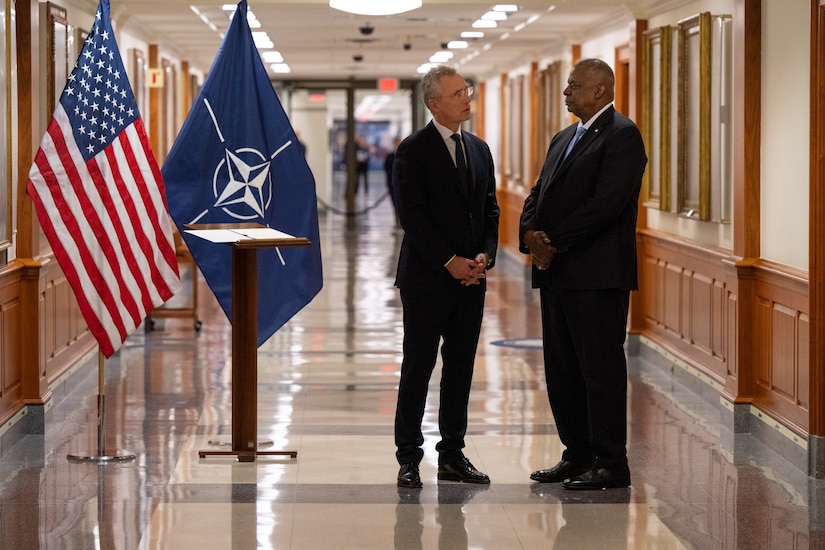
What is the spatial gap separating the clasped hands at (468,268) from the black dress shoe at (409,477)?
82 centimetres

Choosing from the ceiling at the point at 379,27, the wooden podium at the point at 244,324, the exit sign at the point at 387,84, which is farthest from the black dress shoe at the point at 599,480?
the exit sign at the point at 387,84

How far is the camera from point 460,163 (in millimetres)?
5254

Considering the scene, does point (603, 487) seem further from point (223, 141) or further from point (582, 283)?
point (223, 141)

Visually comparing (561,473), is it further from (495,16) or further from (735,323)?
(495,16)

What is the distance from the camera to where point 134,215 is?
5875 mm

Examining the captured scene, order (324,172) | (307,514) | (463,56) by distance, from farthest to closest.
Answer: (324,172), (463,56), (307,514)

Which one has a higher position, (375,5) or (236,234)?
(375,5)

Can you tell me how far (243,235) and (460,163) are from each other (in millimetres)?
1003

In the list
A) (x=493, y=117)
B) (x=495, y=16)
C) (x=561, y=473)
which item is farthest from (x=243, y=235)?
(x=493, y=117)

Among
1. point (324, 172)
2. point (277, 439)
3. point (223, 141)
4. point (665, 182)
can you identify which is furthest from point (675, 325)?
point (324, 172)

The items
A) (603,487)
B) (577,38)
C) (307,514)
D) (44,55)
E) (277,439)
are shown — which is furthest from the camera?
(577,38)

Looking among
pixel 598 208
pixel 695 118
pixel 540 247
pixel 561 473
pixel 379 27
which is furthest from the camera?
pixel 379 27

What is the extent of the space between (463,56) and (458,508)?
11.9 meters

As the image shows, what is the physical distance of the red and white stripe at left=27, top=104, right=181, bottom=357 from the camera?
5.65 metres
